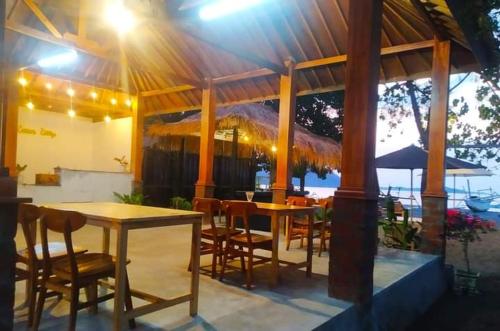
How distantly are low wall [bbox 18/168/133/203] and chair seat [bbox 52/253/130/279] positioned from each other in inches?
230

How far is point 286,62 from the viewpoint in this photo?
22.9 ft

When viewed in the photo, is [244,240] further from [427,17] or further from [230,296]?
[427,17]

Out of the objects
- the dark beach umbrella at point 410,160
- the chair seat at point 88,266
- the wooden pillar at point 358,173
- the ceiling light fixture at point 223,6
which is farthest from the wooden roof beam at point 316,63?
the chair seat at point 88,266

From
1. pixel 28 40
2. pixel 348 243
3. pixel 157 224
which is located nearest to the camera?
pixel 157 224

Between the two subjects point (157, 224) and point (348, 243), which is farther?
point (348, 243)

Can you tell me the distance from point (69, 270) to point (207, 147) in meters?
5.63

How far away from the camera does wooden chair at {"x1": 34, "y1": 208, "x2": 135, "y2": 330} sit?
222 centimetres

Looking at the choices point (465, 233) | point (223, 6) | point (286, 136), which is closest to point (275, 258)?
point (223, 6)

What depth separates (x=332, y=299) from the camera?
3262 mm

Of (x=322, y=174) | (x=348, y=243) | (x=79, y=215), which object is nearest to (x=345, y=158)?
(x=348, y=243)

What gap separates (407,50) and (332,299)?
441cm

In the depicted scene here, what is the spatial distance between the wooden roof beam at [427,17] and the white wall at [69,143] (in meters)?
7.21

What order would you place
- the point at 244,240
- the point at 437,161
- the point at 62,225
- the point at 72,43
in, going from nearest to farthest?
the point at 62,225 < the point at 244,240 < the point at 437,161 < the point at 72,43

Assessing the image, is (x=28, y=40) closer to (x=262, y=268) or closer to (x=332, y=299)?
(x=262, y=268)
